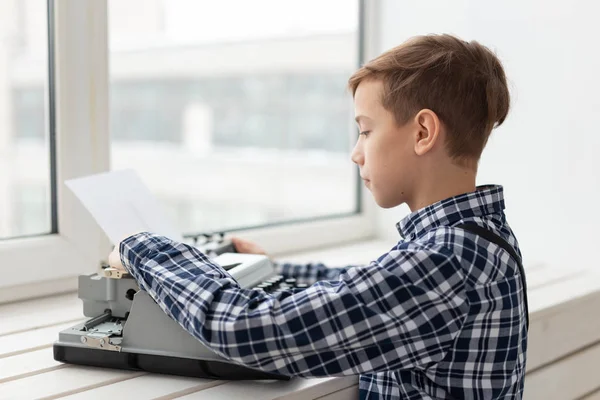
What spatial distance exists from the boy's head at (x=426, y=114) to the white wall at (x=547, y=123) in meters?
0.61

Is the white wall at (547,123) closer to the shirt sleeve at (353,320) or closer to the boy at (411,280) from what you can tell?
the boy at (411,280)

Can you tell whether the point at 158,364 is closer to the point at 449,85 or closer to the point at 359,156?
the point at 359,156

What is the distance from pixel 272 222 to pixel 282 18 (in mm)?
1432

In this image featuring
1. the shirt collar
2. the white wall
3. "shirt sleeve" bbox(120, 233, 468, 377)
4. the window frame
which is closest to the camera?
"shirt sleeve" bbox(120, 233, 468, 377)

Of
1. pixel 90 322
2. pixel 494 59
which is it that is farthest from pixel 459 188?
pixel 90 322

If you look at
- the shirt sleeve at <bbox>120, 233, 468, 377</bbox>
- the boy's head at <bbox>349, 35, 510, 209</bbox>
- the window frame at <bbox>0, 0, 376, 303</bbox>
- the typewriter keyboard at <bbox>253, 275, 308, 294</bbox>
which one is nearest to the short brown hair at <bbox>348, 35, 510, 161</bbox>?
the boy's head at <bbox>349, 35, 510, 209</bbox>

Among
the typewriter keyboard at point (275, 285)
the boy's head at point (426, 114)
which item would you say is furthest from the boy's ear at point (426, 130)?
the typewriter keyboard at point (275, 285)

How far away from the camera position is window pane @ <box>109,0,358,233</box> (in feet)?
14.2

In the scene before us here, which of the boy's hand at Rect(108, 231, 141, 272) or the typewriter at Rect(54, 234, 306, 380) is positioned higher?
the boy's hand at Rect(108, 231, 141, 272)

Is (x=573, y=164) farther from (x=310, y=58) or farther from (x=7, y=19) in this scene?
(x=310, y=58)

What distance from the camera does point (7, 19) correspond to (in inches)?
83.4

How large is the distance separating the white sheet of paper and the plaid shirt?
12cm

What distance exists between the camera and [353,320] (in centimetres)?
75

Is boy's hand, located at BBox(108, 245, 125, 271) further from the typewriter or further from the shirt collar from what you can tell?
the shirt collar
